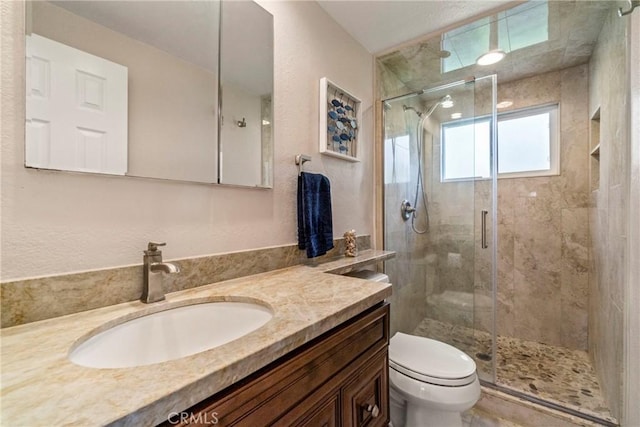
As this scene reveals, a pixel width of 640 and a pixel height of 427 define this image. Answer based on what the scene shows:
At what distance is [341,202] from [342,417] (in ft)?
3.85

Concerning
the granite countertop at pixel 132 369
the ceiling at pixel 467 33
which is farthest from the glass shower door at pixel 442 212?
the granite countertop at pixel 132 369

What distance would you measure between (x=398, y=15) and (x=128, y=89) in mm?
1562

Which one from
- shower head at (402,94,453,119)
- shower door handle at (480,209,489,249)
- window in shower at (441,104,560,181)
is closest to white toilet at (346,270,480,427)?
shower door handle at (480,209,489,249)

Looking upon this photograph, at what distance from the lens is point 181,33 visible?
1005mm

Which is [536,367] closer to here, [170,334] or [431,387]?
[431,387]

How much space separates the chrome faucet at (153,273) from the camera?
0.81m

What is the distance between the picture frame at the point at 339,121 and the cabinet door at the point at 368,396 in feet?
3.54

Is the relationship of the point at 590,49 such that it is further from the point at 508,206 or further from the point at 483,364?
the point at 483,364

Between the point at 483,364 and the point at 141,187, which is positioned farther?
the point at 483,364

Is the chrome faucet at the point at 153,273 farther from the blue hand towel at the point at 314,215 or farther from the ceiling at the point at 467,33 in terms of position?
the ceiling at the point at 467,33

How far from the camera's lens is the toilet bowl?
1192mm

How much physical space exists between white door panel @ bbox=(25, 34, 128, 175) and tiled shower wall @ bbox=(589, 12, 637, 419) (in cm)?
210

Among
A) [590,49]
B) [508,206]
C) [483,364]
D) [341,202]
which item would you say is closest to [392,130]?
[341,202]

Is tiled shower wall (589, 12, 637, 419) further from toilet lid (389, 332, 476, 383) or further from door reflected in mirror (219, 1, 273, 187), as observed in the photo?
door reflected in mirror (219, 1, 273, 187)
